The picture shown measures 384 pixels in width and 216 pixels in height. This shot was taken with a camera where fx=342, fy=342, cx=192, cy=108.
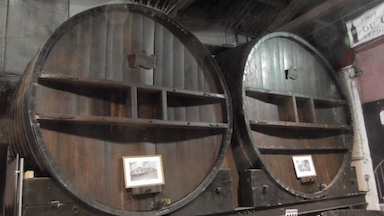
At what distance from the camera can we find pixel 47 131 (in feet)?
4.86

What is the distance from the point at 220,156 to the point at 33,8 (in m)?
1.51

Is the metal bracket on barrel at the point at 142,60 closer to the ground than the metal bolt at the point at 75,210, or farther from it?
farther from it

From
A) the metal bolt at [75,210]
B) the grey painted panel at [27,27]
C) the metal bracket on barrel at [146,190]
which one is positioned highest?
the grey painted panel at [27,27]

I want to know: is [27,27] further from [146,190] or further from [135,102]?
[146,190]

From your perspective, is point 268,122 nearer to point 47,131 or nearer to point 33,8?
point 47,131

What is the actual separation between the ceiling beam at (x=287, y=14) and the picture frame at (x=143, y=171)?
1903mm

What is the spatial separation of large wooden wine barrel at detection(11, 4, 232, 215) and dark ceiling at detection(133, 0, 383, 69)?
31.6 inches

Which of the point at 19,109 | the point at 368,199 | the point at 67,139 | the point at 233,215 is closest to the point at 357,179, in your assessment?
the point at 368,199

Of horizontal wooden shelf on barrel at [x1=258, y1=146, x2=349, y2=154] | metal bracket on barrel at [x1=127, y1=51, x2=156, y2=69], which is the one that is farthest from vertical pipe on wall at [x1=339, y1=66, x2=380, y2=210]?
metal bracket on barrel at [x1=127, y1=51, x2=156, y2=69]

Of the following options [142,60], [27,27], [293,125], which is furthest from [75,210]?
[293,125]

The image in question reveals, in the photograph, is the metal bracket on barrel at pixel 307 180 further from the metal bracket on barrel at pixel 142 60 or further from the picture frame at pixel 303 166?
the metal bracket on barrel at pixel 142 60

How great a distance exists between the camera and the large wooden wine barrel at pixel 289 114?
217 centimetres

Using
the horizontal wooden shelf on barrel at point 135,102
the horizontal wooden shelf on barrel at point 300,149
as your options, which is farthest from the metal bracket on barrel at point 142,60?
the horizontal wooden shelf on barrel at point 300,149

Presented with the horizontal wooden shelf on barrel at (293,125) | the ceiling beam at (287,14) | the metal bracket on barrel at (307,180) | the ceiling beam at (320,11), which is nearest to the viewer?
the horizontal wooden shelf on barrel at (293,125)
